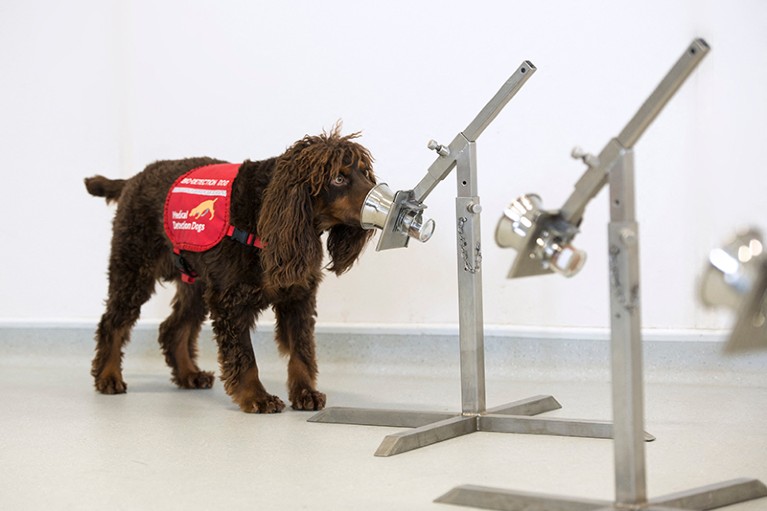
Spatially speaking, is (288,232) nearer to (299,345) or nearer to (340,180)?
(340,180)

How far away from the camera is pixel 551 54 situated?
3.61 meters

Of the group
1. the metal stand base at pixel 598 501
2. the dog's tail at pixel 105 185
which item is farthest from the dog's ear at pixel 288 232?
the metal stand base at pixel 598 501

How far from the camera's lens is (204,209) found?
3.19 meters

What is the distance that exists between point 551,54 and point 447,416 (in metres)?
1.46

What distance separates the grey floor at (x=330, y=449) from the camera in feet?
7.43

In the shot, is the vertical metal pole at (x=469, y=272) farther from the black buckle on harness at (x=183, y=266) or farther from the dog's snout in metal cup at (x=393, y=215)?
the black buckle on harness at (x=183, y=266)

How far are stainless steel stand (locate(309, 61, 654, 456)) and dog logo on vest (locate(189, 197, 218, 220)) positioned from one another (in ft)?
2.47

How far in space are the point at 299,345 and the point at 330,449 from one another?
63cm

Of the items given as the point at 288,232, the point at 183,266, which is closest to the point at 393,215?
the point at 288,232

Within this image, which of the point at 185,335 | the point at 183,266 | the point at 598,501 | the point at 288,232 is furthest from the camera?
the point at 185,335

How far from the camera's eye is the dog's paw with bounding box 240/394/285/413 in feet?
10.4

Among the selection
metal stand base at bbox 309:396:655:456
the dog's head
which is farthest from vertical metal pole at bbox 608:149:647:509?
the dog's head

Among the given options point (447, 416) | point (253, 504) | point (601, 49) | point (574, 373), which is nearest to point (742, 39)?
point (601, 49)

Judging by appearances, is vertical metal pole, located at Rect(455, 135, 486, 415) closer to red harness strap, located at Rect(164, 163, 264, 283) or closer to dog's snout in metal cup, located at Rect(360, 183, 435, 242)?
dog's snout in metal cup, located at Rect(360, 183, 435, 242)
